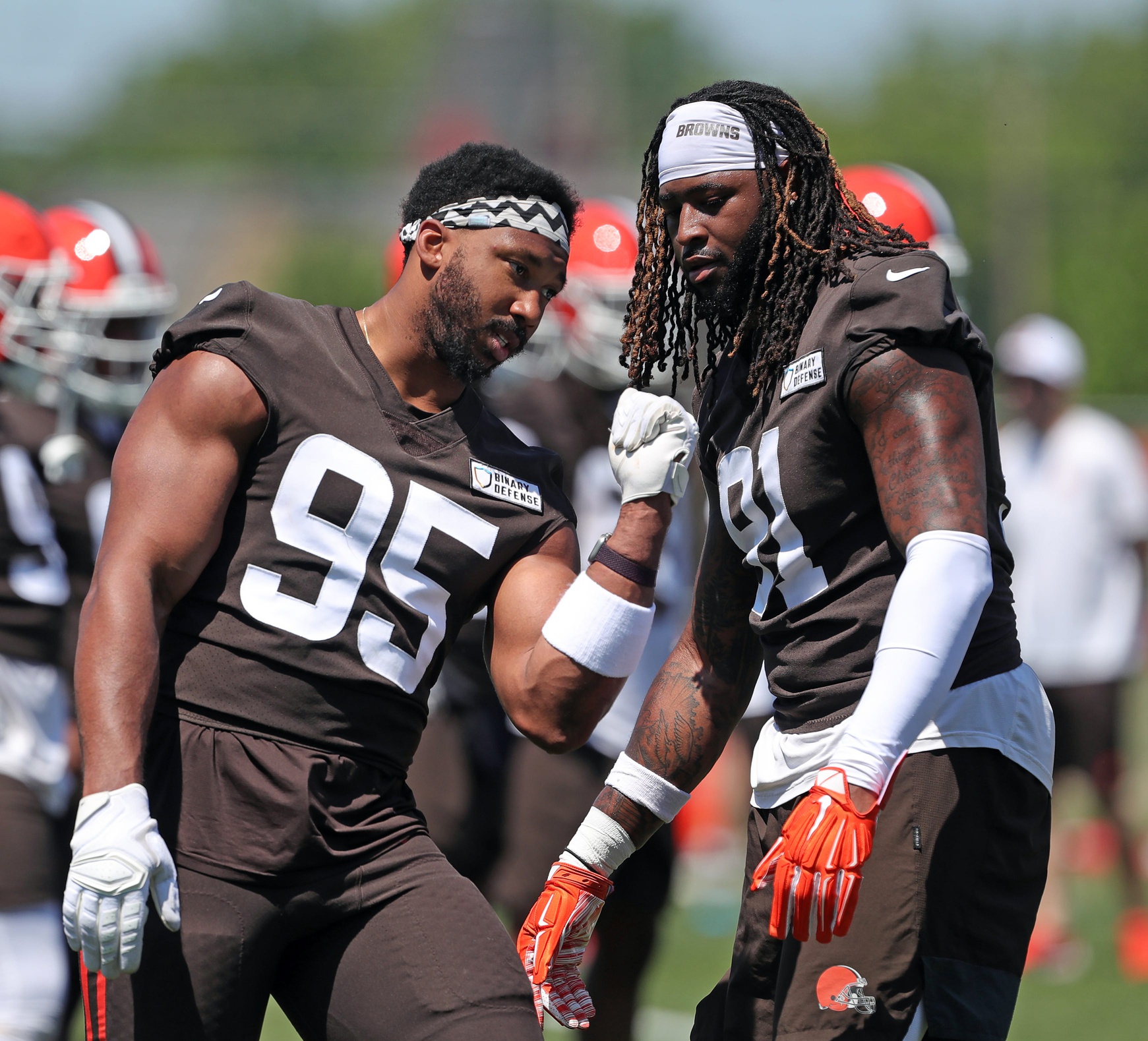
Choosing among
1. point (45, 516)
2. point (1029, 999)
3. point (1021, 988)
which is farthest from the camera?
point (1021, 988)

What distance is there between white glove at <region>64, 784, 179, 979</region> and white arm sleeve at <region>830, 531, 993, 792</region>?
3.84 ft

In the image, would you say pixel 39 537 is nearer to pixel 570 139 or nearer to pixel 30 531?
pixel 30 531

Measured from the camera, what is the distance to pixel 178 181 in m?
37.1

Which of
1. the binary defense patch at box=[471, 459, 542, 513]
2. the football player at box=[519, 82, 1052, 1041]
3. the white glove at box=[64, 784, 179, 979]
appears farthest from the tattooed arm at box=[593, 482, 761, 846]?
the white glove at box=[64, 784, 179, 979]

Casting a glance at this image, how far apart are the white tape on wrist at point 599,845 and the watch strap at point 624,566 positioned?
50 centimetres

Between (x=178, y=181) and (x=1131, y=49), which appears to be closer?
(x=178, y=181)

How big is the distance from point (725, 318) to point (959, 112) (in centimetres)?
4725

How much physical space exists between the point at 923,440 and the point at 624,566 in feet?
2.41

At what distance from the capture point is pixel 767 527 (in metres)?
3.04

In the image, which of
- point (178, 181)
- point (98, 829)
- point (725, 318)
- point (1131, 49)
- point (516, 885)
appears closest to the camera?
point (98, 829)

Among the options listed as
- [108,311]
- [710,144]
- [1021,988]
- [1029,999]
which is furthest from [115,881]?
[1021,988]

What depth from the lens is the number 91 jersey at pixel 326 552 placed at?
3.08 metres

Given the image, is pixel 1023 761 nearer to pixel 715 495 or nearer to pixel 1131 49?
pixel 715 495

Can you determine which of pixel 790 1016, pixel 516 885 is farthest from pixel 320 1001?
pixel 516 885
